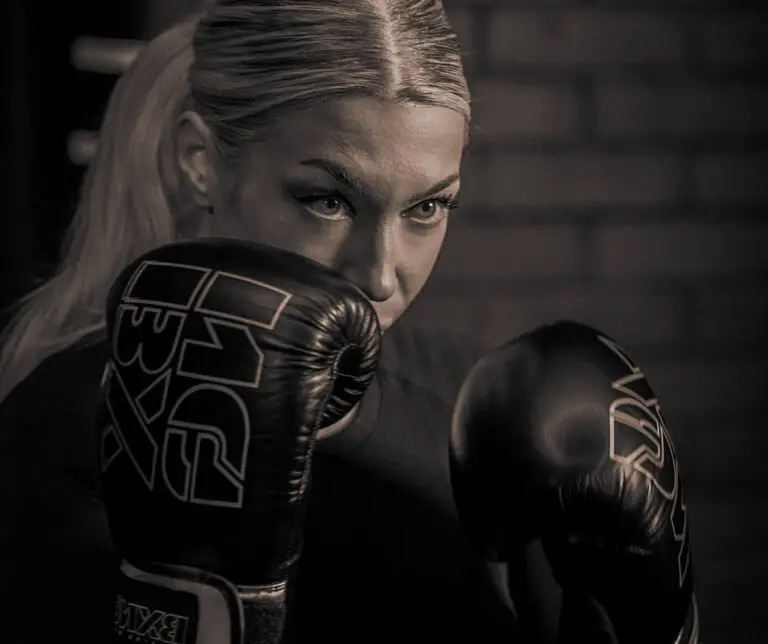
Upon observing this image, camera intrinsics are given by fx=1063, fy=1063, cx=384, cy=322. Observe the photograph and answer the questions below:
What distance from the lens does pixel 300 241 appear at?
3.08ft

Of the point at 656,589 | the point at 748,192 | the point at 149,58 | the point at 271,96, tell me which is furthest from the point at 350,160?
the point at 748,192

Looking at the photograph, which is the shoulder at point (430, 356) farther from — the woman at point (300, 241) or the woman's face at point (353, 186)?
the woman's face at point (353, 186)

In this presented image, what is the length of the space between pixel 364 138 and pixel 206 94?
0.56ft

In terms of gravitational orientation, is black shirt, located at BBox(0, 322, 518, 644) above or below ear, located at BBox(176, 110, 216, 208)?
below

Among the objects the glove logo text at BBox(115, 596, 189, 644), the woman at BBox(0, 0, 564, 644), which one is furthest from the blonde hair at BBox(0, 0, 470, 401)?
the glove logo text at BBox(115, 596, 189, 644)

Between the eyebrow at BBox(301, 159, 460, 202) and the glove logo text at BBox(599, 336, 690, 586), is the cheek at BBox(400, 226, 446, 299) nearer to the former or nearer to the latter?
the eyebrow at BBox(301, 159, 460, 202)

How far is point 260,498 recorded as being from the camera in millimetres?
763

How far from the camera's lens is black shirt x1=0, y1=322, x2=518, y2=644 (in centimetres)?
94

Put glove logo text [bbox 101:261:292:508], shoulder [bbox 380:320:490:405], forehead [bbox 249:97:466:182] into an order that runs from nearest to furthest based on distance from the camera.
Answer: glove logo text [bbox 101:261:292:508] → forehead [bbox 249:97:466:182] → shoulder [bbox 380:320:490:405]

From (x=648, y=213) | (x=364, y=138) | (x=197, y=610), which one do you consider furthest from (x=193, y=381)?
(x=648, y=213)

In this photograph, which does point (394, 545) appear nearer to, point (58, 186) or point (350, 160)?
point (350, 160)

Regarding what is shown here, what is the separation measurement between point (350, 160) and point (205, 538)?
1.11 feet

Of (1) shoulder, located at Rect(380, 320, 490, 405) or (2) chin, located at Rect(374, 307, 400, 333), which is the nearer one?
(2) chin, located at Rect(374, 307, 400, 333)

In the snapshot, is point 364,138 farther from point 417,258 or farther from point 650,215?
point 650,215
